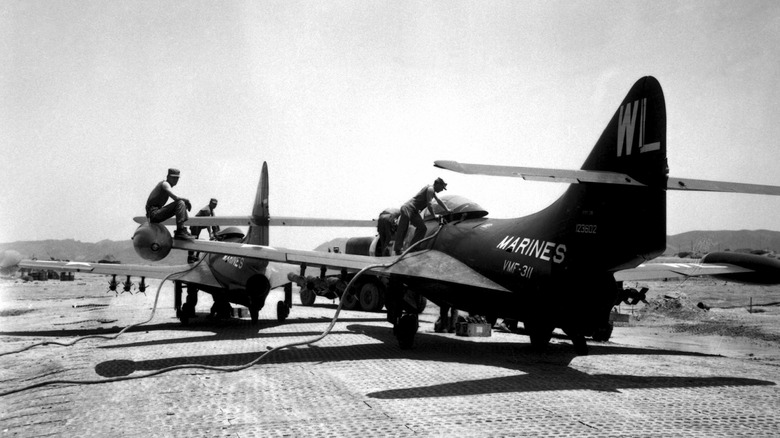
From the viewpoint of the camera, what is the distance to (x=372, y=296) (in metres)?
21.6

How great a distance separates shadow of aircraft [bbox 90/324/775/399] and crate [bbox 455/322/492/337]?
20.3 inches

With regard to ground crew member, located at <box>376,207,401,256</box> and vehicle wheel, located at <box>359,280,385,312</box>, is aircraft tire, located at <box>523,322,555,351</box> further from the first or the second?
vehicle wheel, located at <box>359,280,385,312</box>

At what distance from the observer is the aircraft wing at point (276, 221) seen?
599 inches

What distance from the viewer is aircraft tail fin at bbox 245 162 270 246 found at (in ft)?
48.9

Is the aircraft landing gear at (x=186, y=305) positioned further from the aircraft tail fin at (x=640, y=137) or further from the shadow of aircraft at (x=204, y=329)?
the aircraft tail fin at (x=640, y=137)

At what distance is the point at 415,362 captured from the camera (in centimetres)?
888

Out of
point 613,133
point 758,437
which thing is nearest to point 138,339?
point 613,133

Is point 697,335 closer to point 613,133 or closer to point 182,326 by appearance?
point 613,133

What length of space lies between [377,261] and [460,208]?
205 centimetres

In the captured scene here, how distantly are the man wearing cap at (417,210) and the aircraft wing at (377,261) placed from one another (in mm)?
684

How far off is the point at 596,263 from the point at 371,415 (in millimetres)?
4070

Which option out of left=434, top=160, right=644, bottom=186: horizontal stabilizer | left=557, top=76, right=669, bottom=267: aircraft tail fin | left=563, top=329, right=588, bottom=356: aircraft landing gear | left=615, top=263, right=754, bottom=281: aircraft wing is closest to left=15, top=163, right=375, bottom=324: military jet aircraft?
left=615, top=263, right=754, bottom=281: aircraft wing

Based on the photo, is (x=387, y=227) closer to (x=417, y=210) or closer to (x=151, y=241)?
(x=417, y=210)

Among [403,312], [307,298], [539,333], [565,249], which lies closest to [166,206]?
[403,312]
